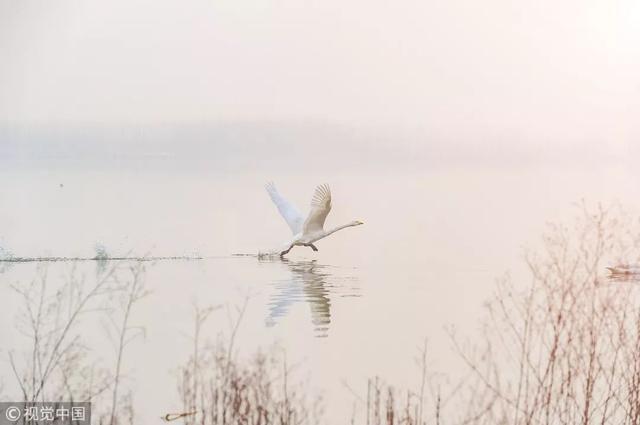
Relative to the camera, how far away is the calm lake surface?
10.8 ft

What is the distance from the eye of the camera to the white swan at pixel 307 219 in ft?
11.0

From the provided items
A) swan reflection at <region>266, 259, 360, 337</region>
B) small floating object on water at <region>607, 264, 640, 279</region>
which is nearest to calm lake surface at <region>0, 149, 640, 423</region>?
swan reflection at <region>266, 259, 360, 337</region>

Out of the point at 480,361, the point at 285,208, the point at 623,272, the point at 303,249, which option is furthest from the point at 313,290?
the point at 623,272

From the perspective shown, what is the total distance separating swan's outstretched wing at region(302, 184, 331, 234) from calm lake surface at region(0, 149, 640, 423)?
0.13ft

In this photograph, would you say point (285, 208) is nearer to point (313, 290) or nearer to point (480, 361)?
point (313, 290)

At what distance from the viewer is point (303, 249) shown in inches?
136

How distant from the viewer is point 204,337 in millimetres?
3291

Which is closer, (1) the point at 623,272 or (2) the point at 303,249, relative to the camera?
(1) the point at 623,272

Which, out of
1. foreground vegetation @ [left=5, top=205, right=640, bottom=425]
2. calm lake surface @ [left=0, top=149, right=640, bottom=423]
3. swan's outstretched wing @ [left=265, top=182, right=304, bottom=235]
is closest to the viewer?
foreground vegetation @ [left=5, top=205, right=640, bottom=425]

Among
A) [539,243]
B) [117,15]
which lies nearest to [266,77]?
[117,15]

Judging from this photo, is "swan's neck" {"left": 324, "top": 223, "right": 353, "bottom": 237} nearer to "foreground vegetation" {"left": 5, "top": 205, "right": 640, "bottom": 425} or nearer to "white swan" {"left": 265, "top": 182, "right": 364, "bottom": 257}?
"white swan" {"left": 265, "top": 182, "right": 364, "bottom": 257}

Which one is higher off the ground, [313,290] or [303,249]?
[303,249]

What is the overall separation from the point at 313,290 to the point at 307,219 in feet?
0.79

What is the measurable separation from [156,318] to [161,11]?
1.03 m
